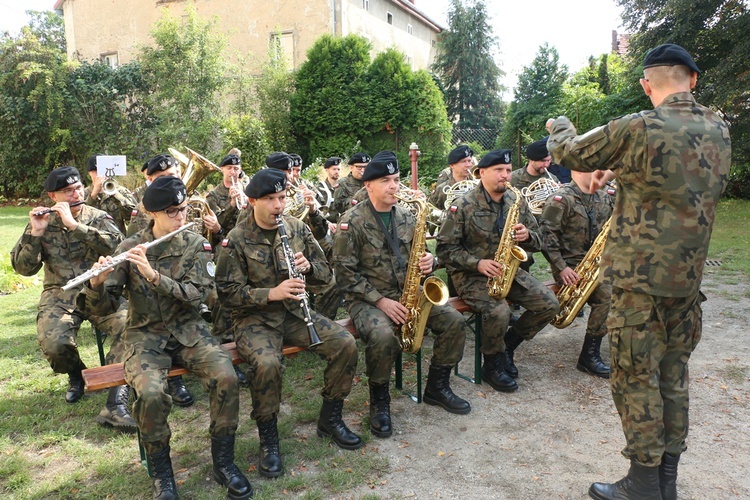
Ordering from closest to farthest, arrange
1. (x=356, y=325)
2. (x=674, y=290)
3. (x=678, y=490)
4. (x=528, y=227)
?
(x=674, y=290) < (x=678, y=490) < (x=356, y=325) < (x=528, y=227)

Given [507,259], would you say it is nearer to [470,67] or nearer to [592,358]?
[592,358]

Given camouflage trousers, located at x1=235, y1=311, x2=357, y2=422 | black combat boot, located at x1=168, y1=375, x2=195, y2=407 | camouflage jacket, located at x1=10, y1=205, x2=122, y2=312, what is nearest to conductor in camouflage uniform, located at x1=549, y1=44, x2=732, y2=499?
camouflage trousers, located at x1=235, y1=311, x2=357, y2=422

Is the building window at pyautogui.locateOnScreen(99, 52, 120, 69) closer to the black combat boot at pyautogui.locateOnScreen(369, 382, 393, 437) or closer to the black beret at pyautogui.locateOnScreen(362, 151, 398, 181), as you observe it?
the black beret at pyautogui.locateOnScreen(362, 151, 398, 181)

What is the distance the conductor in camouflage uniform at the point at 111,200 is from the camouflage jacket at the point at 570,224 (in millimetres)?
5393

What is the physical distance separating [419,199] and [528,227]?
49.0 inches

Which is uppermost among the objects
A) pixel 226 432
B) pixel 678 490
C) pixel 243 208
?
pixel 243 208

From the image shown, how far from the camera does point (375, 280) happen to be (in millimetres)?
5133

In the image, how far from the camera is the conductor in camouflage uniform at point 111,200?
7.00 meters

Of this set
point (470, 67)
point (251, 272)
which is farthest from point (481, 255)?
point (470, 67)

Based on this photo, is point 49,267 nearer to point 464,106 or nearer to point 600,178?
point 600,178

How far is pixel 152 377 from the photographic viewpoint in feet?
12.3

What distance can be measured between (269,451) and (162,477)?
0.76 metres

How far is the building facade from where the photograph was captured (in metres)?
21.5

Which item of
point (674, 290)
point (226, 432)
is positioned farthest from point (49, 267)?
point (674, 290)
